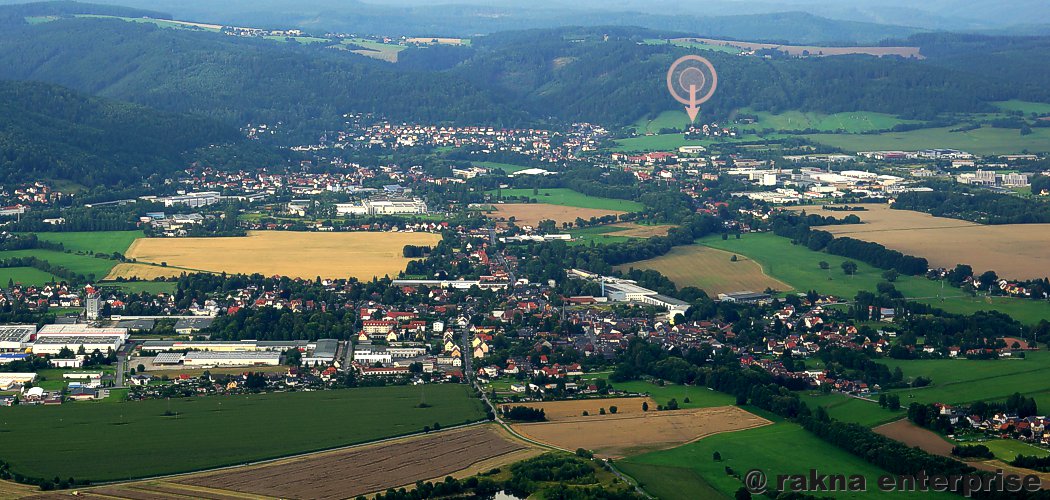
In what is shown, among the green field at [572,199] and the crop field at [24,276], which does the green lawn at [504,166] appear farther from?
the crop field at [24,276]

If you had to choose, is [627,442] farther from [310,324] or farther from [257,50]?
[257,50]

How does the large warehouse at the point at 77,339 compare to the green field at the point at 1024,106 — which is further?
the green field at the point at 1024,106

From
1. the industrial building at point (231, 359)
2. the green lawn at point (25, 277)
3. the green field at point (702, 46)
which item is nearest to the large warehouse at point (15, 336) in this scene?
the industrial building at point (231, 359)

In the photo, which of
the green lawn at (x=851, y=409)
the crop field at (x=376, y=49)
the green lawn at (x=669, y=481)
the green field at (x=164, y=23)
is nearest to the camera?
the green lawn at (x=669, y=481)

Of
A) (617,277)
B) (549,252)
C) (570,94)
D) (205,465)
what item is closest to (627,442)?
(205,465)

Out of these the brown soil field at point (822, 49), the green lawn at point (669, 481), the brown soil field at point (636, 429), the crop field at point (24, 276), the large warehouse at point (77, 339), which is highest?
the brown soil field at point (822, 49)

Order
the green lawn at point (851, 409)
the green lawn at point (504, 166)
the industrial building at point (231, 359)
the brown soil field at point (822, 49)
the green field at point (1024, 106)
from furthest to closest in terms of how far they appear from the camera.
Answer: the brown soil field at point (822, 49), the green field at point (1024, 106), the green lawn at point (504, 166), the industrial building at point (231, 359), the green lawn at point (851, 409)

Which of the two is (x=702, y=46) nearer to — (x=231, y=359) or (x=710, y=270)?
(x=710, y=270)

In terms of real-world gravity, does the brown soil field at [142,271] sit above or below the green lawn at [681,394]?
below
